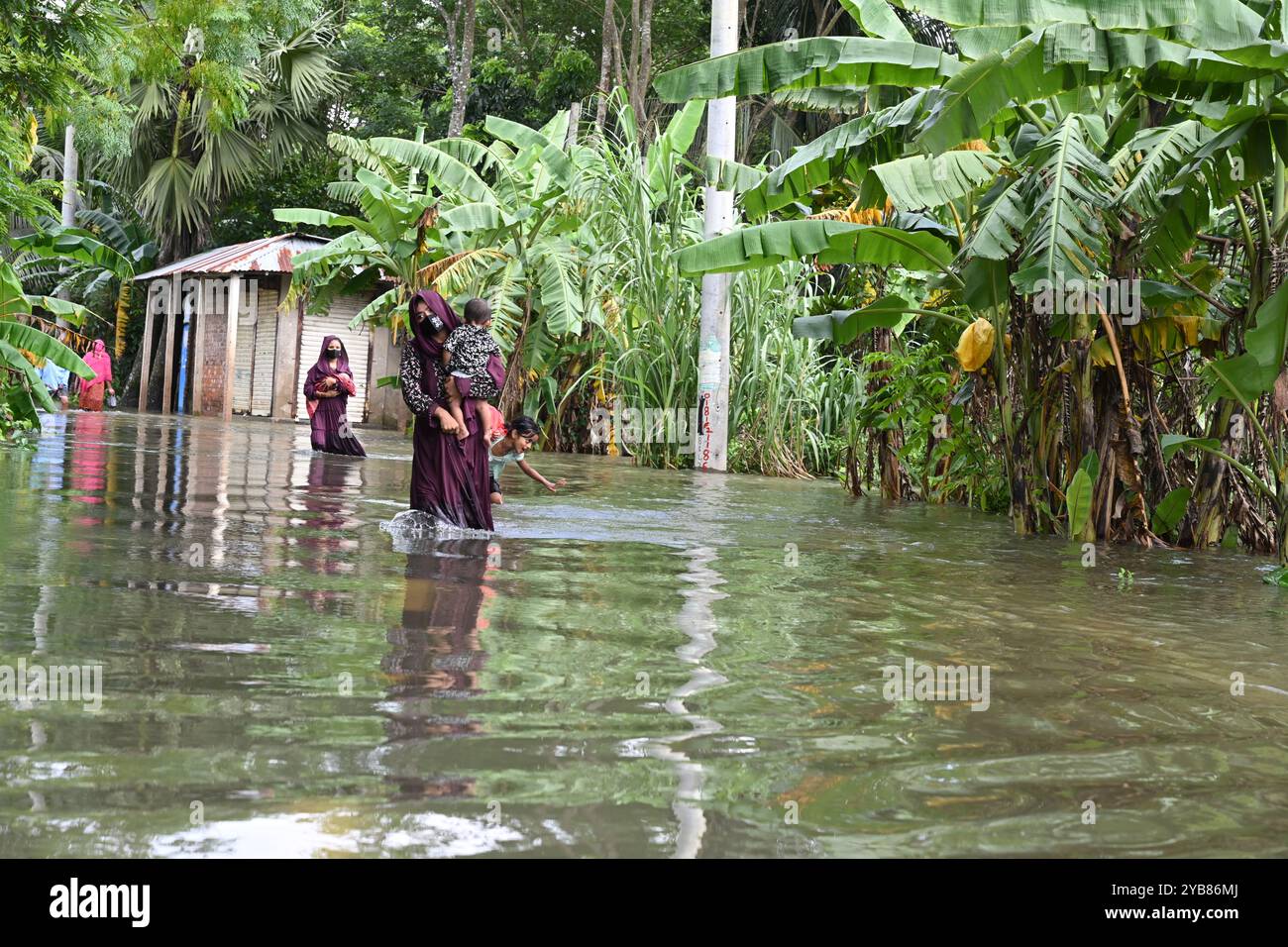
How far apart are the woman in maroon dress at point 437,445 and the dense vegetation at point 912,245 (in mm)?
1959

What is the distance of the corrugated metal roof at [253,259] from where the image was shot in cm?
2973

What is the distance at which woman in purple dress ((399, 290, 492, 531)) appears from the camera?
30.9 feet

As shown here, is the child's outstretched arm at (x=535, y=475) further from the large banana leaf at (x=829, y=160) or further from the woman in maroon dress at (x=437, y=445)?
the large banana leaf at (x=829, y=160)

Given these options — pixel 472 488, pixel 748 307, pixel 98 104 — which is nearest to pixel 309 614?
pixel 472 488

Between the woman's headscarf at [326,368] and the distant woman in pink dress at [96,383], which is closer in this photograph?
the woman's headscarf at [326,368]

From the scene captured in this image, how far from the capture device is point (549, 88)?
30.7m

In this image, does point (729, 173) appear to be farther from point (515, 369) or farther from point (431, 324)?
point (515, 369)

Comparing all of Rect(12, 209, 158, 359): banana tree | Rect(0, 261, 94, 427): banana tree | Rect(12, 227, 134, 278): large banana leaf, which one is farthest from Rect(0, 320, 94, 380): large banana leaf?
Rect(12, 209, 158, 359): banana tree

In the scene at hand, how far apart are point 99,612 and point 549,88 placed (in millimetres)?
26652

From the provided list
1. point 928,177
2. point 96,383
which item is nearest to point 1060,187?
point 928,177

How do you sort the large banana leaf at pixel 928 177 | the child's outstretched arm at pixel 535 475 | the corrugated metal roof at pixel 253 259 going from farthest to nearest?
the corrugated metal roof at pixel 253 259, the child's outstretched arm at pixel 535 475, the large banana leaf at pixel 928 177

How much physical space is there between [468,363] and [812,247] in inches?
A: 96.4

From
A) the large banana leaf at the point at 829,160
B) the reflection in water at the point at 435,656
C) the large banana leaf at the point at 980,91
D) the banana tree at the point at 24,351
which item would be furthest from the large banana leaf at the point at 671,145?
the reflection in water at the point at 435,656

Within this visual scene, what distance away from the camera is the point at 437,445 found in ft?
31.3
